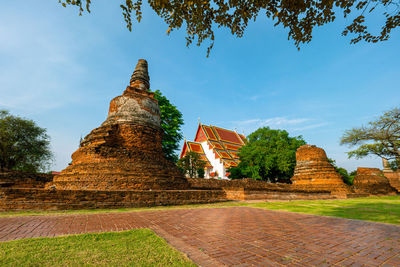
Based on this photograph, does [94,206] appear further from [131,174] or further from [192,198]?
[192,198]

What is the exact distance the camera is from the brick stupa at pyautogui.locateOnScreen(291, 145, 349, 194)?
16141 mm

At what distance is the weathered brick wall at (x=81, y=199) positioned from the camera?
5.82 metres

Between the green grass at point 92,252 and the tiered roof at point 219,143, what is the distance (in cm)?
2847

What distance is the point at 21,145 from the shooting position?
20531 mm

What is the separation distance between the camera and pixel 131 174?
8797 mm

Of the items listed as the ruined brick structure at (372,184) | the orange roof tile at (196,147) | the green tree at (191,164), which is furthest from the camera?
the orange roof tile at (196,147)

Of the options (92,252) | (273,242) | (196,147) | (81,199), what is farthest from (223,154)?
(92,252)

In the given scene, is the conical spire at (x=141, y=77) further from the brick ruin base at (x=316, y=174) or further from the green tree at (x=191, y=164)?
the brick ruin base at (x=316, y=174)

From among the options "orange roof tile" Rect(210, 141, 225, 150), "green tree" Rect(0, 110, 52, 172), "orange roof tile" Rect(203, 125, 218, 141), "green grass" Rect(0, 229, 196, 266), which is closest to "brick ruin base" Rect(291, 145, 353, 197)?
"orange roof tile" Rect(210, 141, 225, 150)

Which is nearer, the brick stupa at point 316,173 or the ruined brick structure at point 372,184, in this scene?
the brick stupa at point 316,173

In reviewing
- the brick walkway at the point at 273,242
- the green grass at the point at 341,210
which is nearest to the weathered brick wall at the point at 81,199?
the green grass at the point at 341,210

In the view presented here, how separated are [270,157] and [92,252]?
2226 centimetres

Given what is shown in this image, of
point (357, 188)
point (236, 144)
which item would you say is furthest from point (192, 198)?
point (236, 144)

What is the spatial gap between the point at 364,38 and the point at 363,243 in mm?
3757
